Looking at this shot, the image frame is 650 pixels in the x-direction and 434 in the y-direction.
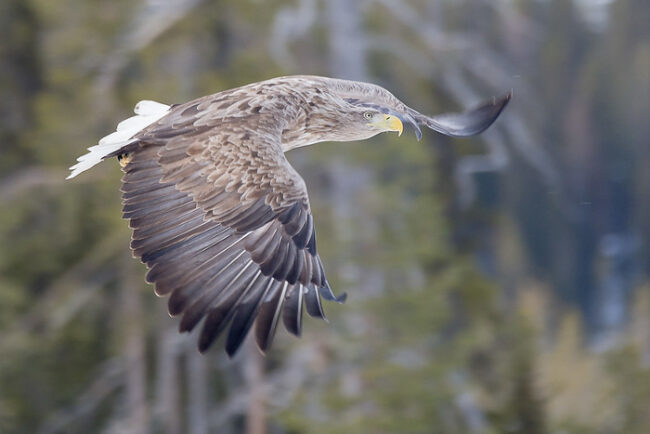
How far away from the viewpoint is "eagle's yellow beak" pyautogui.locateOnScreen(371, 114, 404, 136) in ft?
20.1

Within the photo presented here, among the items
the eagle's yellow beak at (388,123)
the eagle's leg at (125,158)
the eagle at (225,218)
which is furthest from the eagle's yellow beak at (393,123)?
the eagle's leg at (125,158)

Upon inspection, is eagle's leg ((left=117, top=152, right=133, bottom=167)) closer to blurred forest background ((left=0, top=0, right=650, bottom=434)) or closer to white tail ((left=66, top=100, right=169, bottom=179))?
white tail ((left=66, top=100, right=169, bottom=179))

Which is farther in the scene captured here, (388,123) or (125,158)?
(388,123)

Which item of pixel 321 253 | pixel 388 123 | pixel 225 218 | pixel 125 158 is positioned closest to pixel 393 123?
pixel 388 123

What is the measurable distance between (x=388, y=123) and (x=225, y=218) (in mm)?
1288

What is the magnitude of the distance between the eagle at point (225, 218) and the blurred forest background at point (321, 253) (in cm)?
711

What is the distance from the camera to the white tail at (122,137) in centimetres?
584

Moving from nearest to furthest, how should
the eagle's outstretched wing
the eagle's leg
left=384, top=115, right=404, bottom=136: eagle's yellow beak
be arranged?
the eagle's outstretched wing < the eagle's leg < left=384, top=115, right=404, bottom=136: eagle's yellow beak

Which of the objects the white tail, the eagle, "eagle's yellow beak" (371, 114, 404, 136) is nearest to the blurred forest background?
the white tail

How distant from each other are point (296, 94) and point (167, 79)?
41.7ft

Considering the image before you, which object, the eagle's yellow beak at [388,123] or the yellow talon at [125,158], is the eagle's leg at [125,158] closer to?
the yellow talon at [125,158]

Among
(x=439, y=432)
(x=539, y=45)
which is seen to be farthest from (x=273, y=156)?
(x=539, y=45)

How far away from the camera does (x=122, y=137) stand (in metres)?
6.05

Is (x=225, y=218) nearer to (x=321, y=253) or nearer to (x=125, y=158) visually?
(x=125, y=158)
